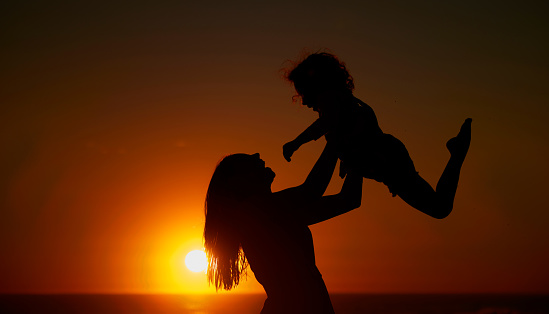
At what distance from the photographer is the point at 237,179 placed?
3617 millimetres

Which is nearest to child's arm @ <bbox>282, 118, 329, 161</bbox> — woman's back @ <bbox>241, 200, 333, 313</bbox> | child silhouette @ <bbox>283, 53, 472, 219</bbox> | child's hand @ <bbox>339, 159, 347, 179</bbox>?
child silhouette @ <bbox>283, 53, 472, 219</bbox>

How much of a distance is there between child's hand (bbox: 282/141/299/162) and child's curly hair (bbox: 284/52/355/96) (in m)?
0.53

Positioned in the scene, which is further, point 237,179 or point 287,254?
point 237,179

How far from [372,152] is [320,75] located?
0.75 m

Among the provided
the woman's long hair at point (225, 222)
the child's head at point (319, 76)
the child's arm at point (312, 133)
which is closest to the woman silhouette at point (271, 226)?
the woman's long hair at point (225, 222)

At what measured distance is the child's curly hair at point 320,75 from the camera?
4.16 metres

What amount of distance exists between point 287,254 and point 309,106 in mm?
1335

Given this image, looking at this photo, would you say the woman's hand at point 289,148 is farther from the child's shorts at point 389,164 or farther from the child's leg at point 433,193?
the child's leg at point 433,193

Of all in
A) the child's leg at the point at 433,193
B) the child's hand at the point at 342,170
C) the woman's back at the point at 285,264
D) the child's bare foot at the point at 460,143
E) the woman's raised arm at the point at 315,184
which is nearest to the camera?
the woman's back at the point at 285,264

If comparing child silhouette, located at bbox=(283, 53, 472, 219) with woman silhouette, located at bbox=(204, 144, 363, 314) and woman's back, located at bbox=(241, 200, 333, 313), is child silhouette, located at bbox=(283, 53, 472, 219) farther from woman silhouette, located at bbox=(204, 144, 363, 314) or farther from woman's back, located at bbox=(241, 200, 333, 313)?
woman's back, located at bbox=(241, 200, 333, 313)

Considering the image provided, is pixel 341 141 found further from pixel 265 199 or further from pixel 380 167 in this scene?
pixel 265 199

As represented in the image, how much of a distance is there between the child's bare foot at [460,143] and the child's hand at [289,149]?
3.82 feet

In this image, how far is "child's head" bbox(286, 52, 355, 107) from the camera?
414cm

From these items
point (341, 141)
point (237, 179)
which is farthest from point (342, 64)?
point (237, 179)
